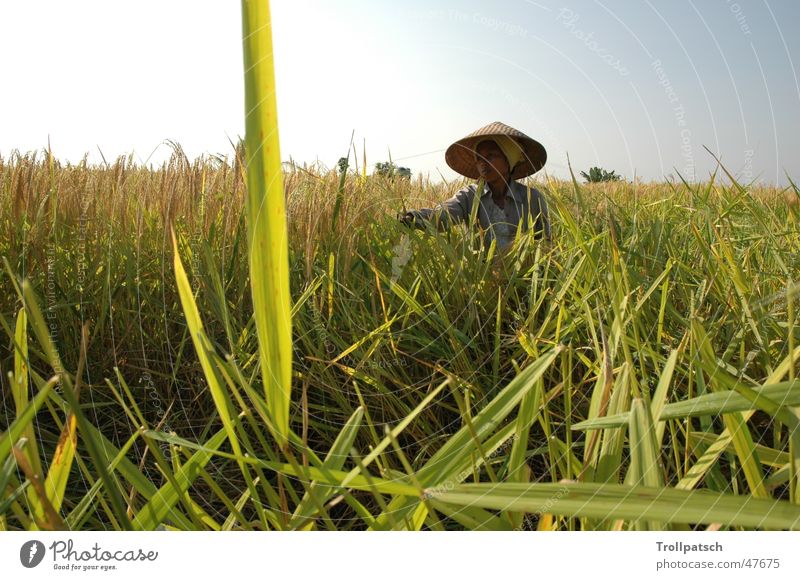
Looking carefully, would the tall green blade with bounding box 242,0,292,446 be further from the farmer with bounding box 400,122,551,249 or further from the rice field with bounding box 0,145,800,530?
the farmer with bounding box 400,122,551,249

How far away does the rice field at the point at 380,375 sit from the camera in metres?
0.39

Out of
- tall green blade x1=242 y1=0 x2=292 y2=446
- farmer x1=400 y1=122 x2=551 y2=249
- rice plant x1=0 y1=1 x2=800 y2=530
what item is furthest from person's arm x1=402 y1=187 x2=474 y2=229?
tall green blade x1=242 y1=0 x2=292 y2=446

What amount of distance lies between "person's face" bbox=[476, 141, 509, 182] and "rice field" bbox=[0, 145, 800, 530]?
70 cm

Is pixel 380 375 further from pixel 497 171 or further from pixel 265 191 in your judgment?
pixel 497 171

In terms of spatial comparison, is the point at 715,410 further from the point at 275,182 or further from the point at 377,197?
the point at 377,197
